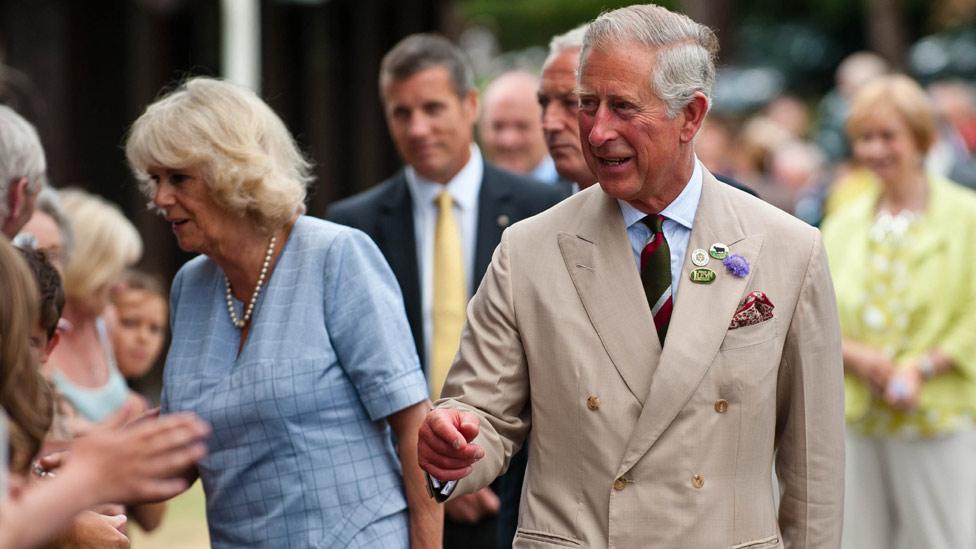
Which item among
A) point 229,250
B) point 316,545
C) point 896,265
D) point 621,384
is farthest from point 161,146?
point 896,265

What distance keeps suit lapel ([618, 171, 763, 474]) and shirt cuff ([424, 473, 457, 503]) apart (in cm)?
42

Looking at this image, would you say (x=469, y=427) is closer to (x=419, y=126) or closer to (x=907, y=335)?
(x=419, y=126)

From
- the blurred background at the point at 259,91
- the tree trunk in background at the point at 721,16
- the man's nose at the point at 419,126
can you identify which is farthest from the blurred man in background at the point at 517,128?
the tree trunk in background at the point at 721,16

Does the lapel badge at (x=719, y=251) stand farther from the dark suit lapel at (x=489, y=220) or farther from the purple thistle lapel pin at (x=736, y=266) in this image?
the dark suit lapel at (x=489, y=220)

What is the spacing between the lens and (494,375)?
4.00m

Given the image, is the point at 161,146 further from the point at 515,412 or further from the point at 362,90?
the point at 362,90

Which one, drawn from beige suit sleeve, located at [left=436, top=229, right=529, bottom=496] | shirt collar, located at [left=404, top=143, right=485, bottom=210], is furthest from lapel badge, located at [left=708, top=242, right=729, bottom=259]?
shirt collar, located at [left=404, top=143, right=485, bottom=210]

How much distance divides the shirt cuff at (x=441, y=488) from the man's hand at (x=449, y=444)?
0.11 m

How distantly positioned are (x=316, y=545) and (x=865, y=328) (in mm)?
3647

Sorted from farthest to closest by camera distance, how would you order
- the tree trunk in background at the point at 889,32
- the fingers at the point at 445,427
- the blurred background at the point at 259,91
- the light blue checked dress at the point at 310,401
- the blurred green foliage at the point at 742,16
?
1. the blurred green foliage at the point at 742,16
2. the tree trunk in background at the point at 889,32
3. the blurred background at the point at 259,91
4. the light blue checked dress at the point at 310,401
5. the fingers at the point at 445,427

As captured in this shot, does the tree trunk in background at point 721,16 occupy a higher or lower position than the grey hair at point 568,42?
lower

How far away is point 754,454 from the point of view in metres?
3.94

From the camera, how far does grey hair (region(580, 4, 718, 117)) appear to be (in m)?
3.91

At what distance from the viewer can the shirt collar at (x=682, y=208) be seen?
4.07 m
